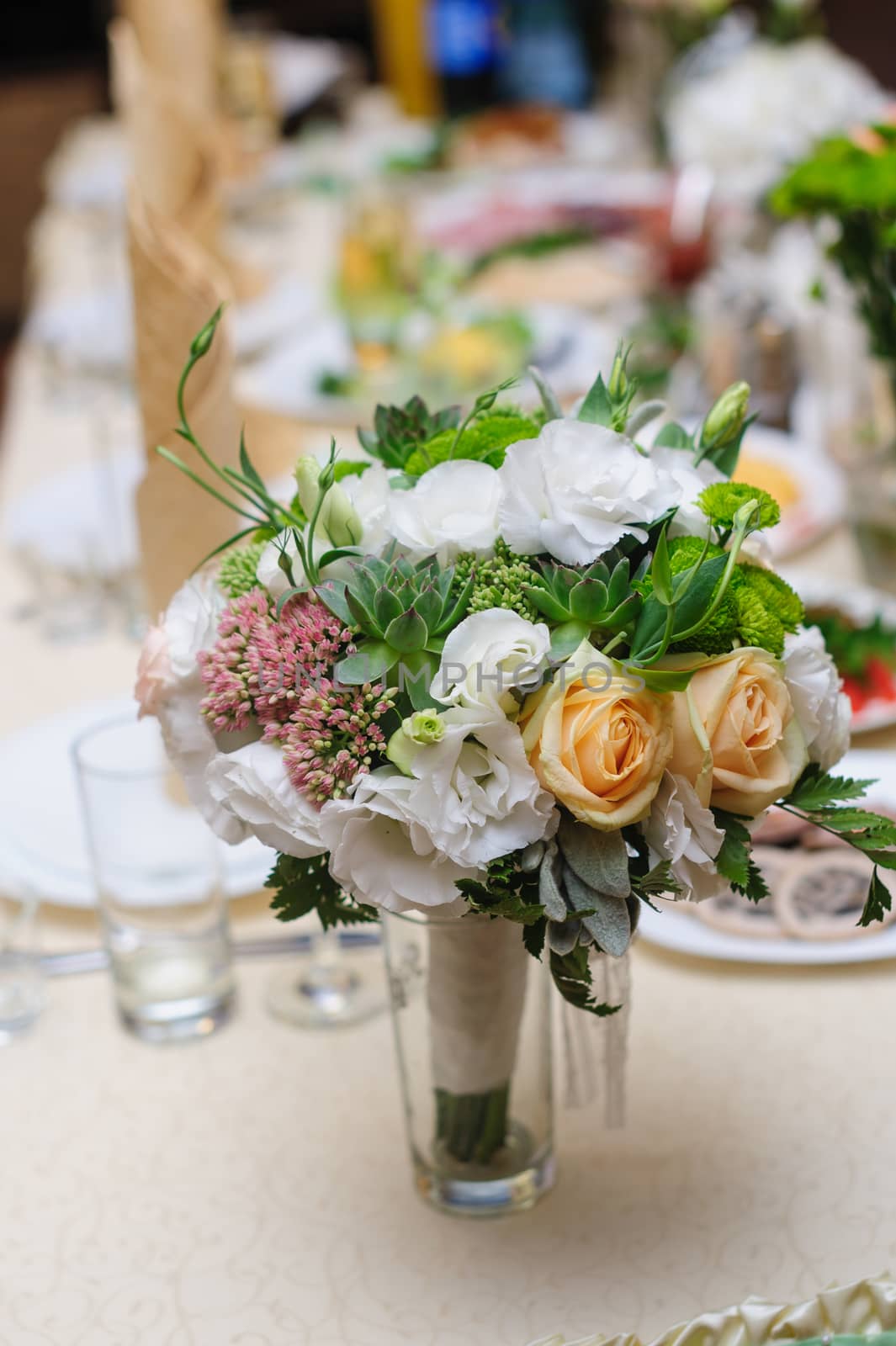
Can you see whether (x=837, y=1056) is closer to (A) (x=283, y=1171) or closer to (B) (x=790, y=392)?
(A) (x=283, y=1171)

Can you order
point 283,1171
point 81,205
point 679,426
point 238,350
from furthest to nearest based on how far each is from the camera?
point 81,205 < point 238,350 < point 283,1171 < point 679,426

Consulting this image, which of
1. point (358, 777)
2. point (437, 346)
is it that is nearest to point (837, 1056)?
point (358, 777)

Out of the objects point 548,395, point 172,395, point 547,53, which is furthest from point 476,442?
point 547,53

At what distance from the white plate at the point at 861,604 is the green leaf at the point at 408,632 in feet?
2.00

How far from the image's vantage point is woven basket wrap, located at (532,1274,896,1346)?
0.61 m

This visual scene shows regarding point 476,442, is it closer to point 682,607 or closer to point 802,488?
point 682,607

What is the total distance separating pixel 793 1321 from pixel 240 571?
40 centimetres

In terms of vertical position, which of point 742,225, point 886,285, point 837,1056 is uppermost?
point 886,285

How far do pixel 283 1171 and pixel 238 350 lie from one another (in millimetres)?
1461

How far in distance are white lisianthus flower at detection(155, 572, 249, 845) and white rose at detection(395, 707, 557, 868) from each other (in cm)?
10

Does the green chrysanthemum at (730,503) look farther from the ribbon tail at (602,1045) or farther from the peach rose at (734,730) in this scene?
the ribbon tail at (602,1045)

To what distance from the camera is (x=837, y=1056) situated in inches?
32.8

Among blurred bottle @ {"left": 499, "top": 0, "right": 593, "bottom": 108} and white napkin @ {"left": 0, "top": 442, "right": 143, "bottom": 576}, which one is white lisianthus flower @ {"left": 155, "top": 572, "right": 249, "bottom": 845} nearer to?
white napkin @ {"left": 0, "top": 442, "right": 143, "bottom": 576}

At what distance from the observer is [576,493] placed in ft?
1.86
